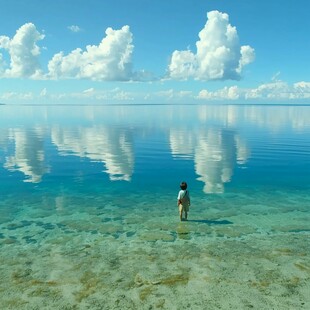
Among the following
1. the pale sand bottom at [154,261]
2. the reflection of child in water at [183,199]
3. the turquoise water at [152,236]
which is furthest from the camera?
the reflection of child in water at [183,199]

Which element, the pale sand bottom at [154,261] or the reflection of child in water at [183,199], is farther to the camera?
the reflection of child in water at [183,199]

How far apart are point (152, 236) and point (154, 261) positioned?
3.68 metres

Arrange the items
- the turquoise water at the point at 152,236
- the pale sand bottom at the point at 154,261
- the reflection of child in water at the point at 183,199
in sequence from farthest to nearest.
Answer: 1. the reflection of child in water at the point at 183,199
2. the turquoise water at the point at 152,236
3. the pale sand bottom at the point at 154,261

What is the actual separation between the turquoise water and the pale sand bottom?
60 millimetres

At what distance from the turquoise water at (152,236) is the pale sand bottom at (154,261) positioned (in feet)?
0.20

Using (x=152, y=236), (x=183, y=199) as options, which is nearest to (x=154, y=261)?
(x=152, y=236)

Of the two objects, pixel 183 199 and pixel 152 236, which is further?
pixel 183 199

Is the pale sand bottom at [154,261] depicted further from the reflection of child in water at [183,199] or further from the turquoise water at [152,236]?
the reflection of child in water at [183,199]

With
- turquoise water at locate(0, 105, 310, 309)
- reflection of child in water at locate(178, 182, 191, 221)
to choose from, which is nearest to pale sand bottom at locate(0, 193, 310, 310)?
turquoise water at locate(0, 105, 310, 309)

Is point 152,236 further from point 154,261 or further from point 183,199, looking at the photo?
point 154,261

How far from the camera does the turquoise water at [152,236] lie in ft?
45.2

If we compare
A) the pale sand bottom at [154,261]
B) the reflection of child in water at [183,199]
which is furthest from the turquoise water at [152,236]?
the reflection of child in water at [183,199]

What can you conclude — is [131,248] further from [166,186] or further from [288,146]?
[288,146]

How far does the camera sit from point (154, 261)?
17.0 m
